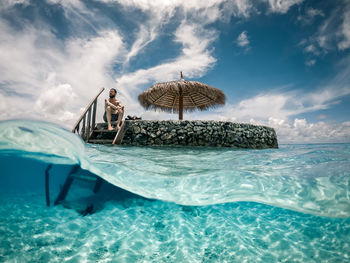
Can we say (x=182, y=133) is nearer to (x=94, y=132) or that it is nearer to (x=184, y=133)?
(x=184, y=133)

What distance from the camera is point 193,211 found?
404cm

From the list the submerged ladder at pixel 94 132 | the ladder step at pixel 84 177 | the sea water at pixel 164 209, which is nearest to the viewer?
the sea water at pixel 164 209

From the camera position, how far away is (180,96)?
425 inches

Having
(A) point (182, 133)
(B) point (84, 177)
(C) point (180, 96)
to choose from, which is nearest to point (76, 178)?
(B) point (84, 177)

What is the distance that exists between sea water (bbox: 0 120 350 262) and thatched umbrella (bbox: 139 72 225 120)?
5856mm

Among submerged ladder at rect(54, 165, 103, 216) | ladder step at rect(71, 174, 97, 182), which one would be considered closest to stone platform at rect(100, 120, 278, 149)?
submerged ladder at rect(54, 165, 103, 216)

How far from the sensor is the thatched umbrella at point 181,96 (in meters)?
9.78

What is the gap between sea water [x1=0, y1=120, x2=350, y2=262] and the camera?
2.63 metres

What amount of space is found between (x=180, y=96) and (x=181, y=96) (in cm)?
7

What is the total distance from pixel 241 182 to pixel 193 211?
4.31 feet

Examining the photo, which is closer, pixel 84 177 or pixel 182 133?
pixel 84 177

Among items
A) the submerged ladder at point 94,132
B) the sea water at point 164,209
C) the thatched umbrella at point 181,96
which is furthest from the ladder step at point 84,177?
the thatched umbrella at point 181,96

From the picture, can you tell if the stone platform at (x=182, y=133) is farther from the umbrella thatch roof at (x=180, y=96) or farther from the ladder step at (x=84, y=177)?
the ladder step at (x=84, y=177)

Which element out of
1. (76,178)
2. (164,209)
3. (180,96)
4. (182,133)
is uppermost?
(180,96)
